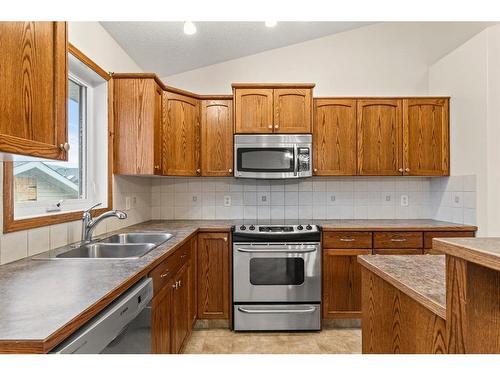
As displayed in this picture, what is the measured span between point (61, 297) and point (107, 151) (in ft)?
5.99

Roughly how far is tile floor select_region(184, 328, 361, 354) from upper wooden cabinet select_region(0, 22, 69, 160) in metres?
1.94

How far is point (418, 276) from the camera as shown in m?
1.22

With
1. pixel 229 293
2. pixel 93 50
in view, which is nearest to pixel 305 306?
pixel 229 293

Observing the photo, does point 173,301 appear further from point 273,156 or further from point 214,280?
point 273,156

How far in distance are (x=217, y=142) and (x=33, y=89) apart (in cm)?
218

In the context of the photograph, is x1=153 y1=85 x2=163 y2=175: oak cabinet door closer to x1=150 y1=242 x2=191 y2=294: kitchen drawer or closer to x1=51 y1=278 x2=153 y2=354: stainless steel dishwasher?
x1=150 y1=242 x2=191 y2=294: kitchen drawer

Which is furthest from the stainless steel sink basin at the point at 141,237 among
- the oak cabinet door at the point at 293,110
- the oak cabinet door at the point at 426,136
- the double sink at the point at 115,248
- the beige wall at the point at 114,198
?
the oak cabinet door at the point at 426,136

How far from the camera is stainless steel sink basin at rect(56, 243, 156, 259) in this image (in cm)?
186

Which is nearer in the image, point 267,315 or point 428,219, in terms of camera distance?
point 267,315

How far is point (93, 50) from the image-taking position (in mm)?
2352

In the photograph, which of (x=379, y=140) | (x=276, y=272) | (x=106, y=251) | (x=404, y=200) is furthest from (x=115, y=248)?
(x=404, y=200)

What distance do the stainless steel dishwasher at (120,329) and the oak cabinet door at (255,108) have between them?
6.46ft

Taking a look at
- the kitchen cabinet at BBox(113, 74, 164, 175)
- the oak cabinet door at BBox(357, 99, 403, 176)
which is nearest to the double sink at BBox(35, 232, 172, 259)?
the kitchen cabinet at BBox(113, 74, 164, 175)
